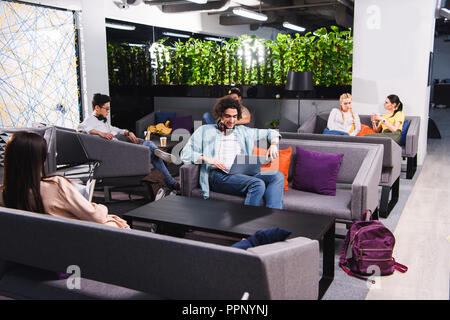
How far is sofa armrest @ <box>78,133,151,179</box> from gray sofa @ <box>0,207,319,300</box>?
2.70 m

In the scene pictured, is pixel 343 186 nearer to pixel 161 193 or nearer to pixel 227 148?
pixel 227 148

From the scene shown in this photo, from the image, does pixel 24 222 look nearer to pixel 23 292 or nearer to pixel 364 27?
pixel 23 292

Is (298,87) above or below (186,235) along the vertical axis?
above

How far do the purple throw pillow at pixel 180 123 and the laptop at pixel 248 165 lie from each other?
418 centimetres

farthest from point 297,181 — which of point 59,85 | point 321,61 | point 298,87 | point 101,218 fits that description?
point 59,85

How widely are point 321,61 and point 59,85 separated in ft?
14.2

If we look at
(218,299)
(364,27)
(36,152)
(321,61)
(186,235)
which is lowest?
(186,235)

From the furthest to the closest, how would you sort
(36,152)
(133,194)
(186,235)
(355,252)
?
(133,194)
(186,235)
(355,252)
(36,152)

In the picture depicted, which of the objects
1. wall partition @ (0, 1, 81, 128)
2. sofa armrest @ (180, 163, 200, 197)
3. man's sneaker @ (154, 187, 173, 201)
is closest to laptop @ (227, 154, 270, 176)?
sofa armrest @ (180, 163, 200, 197)

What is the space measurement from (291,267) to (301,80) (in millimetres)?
5435

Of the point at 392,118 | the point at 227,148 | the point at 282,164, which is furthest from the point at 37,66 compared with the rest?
the point at 392,118

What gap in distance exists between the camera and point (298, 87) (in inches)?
277

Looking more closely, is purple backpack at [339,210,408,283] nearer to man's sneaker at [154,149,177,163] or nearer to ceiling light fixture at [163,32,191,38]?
man's sneaker at [154,149,177,163]

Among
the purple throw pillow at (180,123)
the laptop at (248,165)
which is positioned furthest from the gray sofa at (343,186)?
the purple throw pillow at (180,123)
